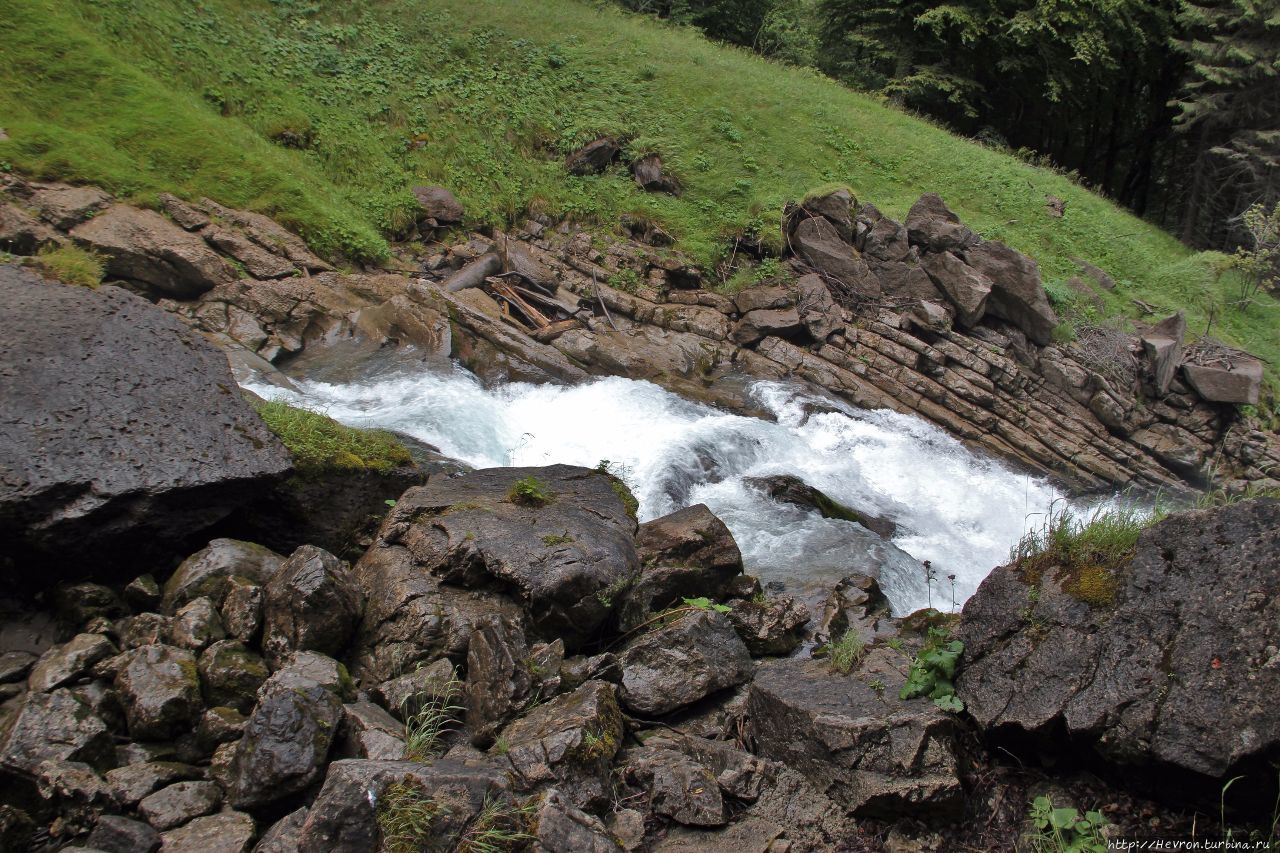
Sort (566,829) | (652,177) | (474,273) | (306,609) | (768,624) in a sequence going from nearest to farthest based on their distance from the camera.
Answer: (566,829) → (306,609) → (768,624) → (474,273) → (652,177)

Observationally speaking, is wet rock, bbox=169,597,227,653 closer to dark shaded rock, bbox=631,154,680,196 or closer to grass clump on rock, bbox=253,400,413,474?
grass clump on rock, bbox=253,400,413,474

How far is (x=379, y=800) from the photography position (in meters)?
3.20

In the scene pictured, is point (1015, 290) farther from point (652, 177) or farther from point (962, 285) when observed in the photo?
point (652, 177)

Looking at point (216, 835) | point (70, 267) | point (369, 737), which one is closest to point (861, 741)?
point (369, 737)

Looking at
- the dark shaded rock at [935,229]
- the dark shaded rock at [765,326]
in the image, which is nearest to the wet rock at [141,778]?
the dark shaded rock at [765,326]

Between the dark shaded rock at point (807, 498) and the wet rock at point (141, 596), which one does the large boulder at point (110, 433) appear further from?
the dark shaded rock at point (807, 498)

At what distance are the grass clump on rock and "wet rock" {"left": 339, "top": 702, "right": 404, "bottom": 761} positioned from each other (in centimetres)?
251

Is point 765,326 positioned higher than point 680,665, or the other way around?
point 680,665

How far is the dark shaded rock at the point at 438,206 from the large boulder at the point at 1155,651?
13.6 meters

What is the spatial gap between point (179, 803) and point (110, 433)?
2667mm

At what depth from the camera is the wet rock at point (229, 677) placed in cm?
410

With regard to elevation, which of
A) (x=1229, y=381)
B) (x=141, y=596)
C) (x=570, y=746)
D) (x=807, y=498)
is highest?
(x=1229, y=381)

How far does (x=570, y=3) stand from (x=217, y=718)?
26.4m

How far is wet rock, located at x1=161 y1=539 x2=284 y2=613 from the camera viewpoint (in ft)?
15.4
